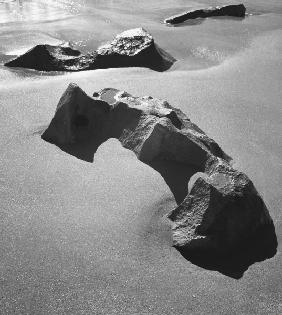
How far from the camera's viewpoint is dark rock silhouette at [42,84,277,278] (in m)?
1.79

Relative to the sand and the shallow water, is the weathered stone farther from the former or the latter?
the shallow water

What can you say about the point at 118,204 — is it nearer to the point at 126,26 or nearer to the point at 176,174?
the point at 176,174

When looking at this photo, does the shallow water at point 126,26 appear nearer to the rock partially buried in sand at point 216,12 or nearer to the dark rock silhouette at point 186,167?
the rock partially buried in sand at point 216,12

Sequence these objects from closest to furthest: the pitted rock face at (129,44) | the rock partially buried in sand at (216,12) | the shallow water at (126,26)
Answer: the pitted rock face at (129,44) < the shallow water at (126,26) < the rock partially buried in sand at (216,12)

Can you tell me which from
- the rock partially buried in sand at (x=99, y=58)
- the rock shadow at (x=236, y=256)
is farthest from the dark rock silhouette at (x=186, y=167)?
the rock partially buried in sand at (x=99, y=58)

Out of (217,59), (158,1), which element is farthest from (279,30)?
(158,1)

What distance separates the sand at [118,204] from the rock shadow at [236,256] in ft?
0.10

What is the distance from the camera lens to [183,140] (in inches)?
86.7

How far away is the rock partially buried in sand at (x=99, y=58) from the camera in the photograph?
3645 mm

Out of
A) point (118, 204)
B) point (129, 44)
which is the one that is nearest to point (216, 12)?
point (129, 44)

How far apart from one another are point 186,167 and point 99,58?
5.87ft

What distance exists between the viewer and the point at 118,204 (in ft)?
6.66

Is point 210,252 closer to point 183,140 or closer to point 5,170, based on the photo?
point 183,140

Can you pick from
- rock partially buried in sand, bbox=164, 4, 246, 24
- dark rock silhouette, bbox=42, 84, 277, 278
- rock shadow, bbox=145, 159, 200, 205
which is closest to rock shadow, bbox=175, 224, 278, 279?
dark rock silhouette, bbox=42, 84, 277, 278
